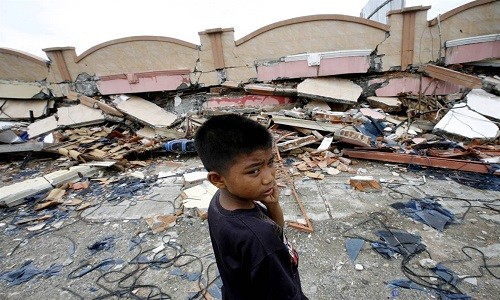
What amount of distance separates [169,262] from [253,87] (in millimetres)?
6837

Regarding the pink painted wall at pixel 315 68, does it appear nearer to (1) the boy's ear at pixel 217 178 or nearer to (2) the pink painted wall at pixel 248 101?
(2) the pink painted wall at pixel 248 101

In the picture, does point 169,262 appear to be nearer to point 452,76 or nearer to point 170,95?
point 170,95

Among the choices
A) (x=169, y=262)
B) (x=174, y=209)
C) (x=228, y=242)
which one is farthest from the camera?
(x=174, y=209)

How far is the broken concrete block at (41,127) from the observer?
8000 millimetres

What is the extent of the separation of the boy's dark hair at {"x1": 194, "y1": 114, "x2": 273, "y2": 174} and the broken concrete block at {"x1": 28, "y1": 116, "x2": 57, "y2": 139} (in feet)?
31.4

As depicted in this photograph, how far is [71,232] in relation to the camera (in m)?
3.48

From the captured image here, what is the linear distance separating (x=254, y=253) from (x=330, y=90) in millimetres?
7949

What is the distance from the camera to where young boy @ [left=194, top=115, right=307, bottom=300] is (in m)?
0.89

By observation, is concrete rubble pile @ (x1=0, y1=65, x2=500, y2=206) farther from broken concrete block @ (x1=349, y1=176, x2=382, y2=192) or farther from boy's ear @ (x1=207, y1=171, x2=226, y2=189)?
boy's ear @ (x1=207, y1=171, x2=226, y2=189)

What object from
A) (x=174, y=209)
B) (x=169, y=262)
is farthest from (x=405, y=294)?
(x=174, y=209)

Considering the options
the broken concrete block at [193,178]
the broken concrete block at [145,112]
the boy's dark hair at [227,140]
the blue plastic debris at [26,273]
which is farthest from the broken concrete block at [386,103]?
the blue plastic debris at [26,273]

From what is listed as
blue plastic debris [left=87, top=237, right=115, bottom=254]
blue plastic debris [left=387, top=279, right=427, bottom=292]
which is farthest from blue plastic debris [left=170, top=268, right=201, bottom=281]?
blue plastic debris [left=387, top=279, right=427, bottom=292]

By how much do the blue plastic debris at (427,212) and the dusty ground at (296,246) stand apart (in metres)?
0.10

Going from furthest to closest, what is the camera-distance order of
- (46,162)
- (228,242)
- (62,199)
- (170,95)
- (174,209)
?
(170,95) → (46,162) → (62,199) → (174,209) → (228,242)
